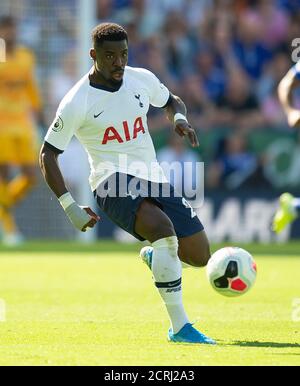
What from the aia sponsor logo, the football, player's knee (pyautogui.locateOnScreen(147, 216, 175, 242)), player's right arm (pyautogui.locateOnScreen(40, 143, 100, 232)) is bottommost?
the football

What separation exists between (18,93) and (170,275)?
12321 millimetres

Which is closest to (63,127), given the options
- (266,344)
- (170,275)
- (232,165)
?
(170,275)

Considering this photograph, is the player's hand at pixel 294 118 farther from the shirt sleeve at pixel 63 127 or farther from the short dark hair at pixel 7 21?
the short dark hair at pixel 7 21

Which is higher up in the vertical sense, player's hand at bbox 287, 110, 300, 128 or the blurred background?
player's hand at bbox 287, 110, 300, 128

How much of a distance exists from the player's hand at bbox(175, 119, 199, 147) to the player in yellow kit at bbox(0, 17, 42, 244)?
36.1ft

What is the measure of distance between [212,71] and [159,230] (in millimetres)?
12921

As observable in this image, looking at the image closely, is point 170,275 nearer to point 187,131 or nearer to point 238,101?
point 187,131

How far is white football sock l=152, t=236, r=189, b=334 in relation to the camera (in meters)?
7.49

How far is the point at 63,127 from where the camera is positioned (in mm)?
7645

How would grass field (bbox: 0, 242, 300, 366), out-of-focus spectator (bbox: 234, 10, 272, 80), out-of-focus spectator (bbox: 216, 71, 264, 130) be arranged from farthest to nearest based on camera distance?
1. out-of-focus spectator (bbox: 234, 10, 272, 80)
2. out-of-focus spectator (bbox: 216, 71, 264, 130)
3. grass field (bbox: 0, 242, 300, 366)

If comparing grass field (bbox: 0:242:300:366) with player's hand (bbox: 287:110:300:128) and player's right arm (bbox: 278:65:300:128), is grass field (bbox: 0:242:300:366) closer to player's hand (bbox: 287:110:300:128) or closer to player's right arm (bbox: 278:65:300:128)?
player's hand (bbox: 287:110:300:128)

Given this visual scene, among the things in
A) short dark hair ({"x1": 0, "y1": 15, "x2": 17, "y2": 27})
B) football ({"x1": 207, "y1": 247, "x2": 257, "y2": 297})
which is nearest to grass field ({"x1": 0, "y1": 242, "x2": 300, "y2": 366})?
football ({"x1": 207, "y1": 247, "x2": 257, "y2": 297})

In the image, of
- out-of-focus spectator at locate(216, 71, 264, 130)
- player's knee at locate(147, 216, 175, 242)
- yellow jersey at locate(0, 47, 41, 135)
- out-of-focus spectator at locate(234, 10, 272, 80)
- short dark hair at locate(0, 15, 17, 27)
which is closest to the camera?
player's knee at locate(147, 216, 175, 242)

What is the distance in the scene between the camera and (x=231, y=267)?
8.16 m
